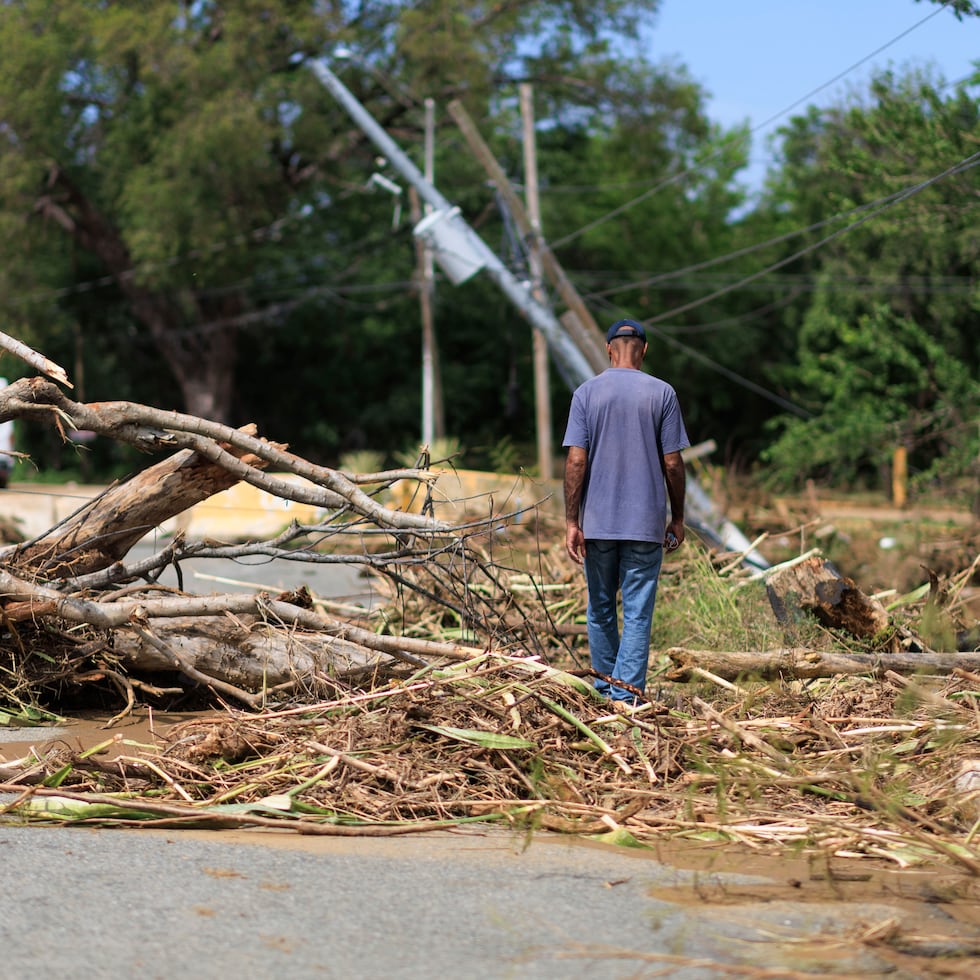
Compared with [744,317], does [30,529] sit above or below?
below

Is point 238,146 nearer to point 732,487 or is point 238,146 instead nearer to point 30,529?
point 30,529

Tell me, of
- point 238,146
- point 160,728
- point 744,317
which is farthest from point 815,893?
point 744,317

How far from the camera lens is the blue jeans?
5988 mm

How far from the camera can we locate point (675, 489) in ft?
20.5

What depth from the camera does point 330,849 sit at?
4137mm

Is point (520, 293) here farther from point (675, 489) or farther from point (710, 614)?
point (675, 489)

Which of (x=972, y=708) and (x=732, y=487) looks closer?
(x=972, y=708)

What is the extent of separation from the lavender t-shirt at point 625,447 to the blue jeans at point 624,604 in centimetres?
12

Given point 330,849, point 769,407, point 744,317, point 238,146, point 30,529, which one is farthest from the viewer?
point 769,407

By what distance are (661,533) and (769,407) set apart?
35.4m

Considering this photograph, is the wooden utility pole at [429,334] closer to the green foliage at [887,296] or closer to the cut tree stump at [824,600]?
the green foliage at [887,296]

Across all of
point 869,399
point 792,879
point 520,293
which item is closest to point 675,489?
point 792,879

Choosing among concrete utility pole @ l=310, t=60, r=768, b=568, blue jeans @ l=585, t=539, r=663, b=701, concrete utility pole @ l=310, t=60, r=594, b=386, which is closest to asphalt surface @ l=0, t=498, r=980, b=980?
blue jeans @ l=585, t=539, r=663, b=701

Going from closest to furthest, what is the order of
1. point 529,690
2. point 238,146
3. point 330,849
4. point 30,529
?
point 330,849 → point 529,690 → point 30,529 → point 238,146
